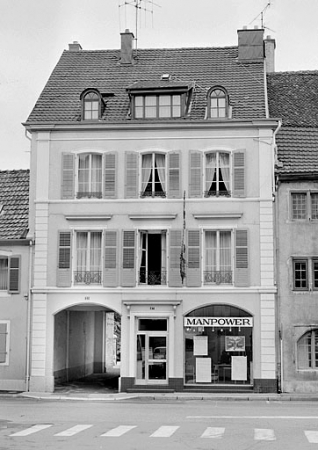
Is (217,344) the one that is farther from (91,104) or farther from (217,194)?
(91,104)

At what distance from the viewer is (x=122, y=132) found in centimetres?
3288

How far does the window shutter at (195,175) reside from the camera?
106 feet

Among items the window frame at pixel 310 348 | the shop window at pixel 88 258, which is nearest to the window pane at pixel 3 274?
the shop window at pixel 88 258

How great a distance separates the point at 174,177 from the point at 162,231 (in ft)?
7.31

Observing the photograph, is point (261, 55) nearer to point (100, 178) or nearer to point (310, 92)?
point (310, 92)

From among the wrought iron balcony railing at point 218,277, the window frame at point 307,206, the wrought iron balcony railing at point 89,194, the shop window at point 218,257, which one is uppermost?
the wrought iron balcony railing at point 89,194

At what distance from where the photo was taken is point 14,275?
108 ft

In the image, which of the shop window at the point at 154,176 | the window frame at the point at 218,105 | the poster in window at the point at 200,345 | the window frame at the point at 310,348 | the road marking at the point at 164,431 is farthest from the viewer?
the window frame at the point at 218,105

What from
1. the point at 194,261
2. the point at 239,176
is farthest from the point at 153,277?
the point at 239,176

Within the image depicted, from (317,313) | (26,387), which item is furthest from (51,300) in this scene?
(317,313)

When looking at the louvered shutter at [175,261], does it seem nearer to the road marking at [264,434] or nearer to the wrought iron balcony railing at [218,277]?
the wrought iron balcony railing at [218,277]

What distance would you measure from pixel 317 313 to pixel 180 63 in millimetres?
13300

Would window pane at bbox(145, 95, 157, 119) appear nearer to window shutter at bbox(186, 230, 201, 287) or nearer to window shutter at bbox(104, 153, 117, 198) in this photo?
window shutter at bbox(104, 153, 117, 198)

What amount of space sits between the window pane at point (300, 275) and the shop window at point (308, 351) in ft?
6.10
